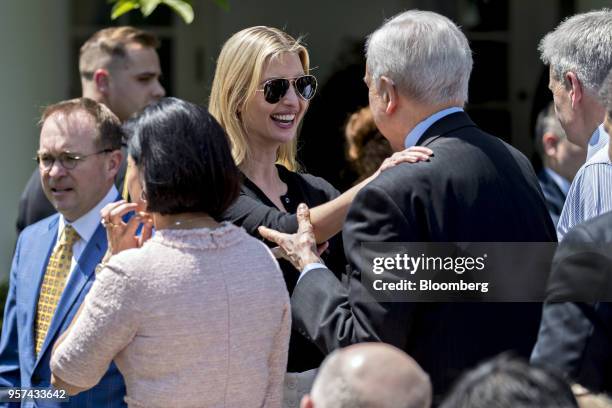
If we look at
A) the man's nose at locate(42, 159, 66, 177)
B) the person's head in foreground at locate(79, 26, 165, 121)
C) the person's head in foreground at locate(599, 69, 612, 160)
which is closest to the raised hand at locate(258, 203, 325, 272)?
the man's nose at locate(42, 159, 66, 177)

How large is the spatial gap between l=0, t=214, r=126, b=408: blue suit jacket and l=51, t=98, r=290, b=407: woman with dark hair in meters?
0.46

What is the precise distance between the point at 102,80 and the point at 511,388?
14.8 feet

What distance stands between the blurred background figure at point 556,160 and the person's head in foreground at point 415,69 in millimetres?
3153

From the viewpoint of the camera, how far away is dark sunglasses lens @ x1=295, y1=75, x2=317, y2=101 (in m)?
3.73

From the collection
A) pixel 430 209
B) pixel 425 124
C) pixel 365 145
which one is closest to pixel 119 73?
pixel 365 145

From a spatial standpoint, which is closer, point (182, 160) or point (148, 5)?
point (182, 160)

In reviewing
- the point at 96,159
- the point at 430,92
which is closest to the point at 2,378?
the point at 96,159

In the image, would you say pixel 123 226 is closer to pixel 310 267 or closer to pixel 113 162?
pixel 310 267

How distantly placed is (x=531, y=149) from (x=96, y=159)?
5396 millimetres

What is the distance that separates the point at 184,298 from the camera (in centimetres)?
257

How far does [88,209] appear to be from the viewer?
361 centimetres

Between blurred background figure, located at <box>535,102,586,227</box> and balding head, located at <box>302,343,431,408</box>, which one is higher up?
balding head, located at <box>302,343,431,408</box>

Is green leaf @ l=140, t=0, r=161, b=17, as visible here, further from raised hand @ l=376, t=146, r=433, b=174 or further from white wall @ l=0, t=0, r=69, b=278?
white wall @ l=0, t=0, r=69, b=278

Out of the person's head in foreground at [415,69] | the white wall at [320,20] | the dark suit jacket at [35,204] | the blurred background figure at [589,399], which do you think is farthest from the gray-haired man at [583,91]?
the white wall at [320,20]
